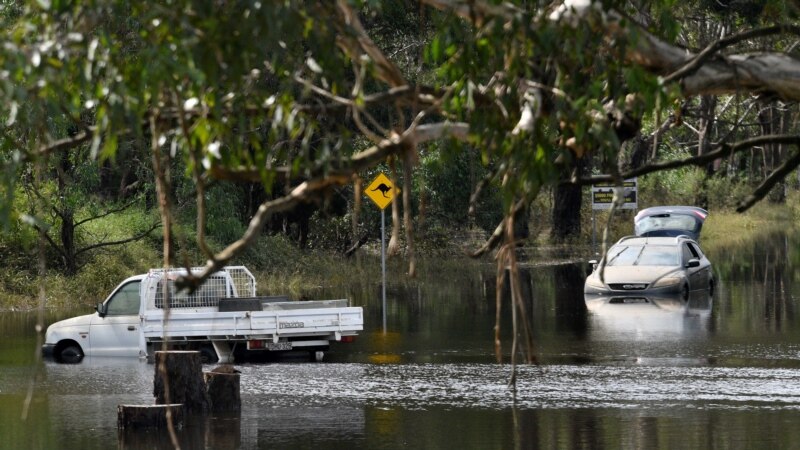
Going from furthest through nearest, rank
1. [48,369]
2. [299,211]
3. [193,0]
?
[299,211] < [48,369] < [193,0]

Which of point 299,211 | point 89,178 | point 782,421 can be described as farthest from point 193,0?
point 299,211

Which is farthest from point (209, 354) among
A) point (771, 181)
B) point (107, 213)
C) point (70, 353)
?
point (107, 213)

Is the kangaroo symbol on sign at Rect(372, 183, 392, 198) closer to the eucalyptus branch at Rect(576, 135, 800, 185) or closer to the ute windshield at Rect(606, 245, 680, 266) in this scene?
the ute windshield at Rect(606, 245, 680, 266)

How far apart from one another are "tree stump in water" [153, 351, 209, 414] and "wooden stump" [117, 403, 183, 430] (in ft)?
2.46

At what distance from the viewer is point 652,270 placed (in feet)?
109

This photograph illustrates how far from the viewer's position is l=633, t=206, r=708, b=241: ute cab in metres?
48.5

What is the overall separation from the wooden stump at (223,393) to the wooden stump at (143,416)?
146 centimetres

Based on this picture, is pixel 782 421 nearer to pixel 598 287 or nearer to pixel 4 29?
pixel 4 29

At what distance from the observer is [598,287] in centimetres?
3316

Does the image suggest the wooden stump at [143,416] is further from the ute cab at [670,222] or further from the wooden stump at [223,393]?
the ute cab at [670,222]

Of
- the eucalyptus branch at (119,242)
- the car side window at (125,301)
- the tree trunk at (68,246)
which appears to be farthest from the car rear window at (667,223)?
the car side window at (125,301)

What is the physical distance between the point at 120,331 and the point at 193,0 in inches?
616

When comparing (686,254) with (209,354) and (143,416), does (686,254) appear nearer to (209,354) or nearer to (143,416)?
(209,354)

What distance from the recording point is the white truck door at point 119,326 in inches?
919
